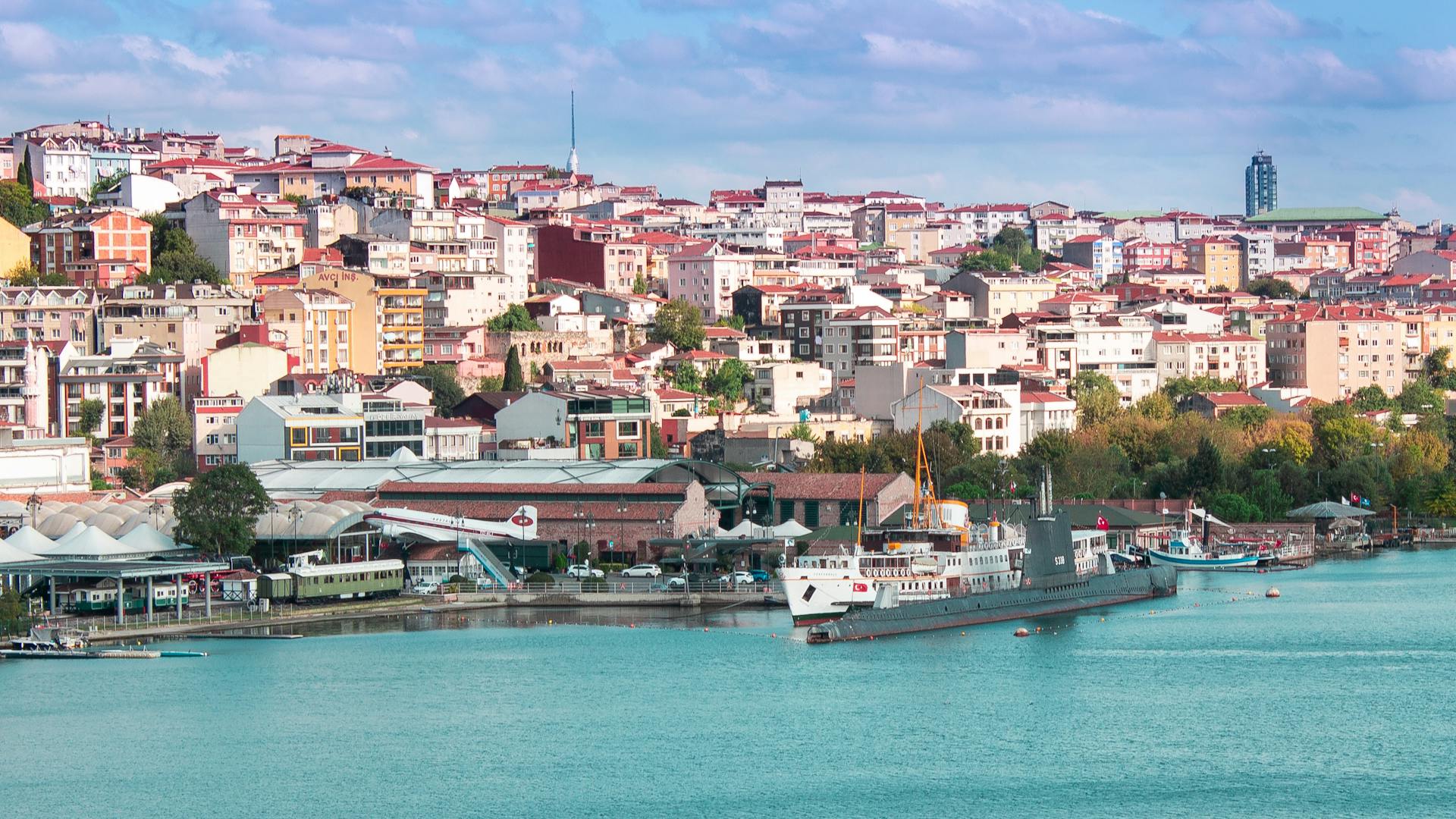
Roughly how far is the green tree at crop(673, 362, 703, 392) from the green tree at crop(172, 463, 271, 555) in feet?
61.4

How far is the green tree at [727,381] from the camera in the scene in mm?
49312

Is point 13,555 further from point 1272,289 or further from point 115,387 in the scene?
point 1272,289

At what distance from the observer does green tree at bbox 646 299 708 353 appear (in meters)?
52.2

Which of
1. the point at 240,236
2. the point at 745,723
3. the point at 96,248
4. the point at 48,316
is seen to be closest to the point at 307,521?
the point at 745,723

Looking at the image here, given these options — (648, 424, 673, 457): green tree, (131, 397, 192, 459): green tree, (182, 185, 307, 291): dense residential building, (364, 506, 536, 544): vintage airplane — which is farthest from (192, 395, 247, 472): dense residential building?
(182, 185, 307, 291): dense residential building

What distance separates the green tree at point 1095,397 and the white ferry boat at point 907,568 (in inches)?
689

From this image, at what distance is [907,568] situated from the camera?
89.8ft

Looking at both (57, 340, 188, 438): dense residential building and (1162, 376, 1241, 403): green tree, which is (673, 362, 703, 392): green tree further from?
(57, 340, 188, 438): dense residential building

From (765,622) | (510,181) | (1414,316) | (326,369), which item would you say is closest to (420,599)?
(765,622)

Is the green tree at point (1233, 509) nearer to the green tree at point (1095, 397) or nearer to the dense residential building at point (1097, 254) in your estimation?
→ the green tree at point (1095, 397)

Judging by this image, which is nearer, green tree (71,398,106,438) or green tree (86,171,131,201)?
green tree (71,398,106,438)

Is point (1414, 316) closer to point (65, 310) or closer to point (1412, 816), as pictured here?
point (65, 310)

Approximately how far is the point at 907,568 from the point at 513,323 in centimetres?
2392

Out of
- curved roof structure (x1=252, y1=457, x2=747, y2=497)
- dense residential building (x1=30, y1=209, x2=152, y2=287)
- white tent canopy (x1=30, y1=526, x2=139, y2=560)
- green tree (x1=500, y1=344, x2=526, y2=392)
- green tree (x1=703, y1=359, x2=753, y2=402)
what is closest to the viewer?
white tent canopy (x1=30, y1=526, x2=139, y2=560)
